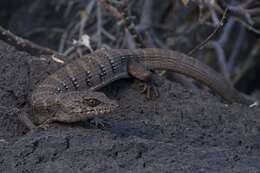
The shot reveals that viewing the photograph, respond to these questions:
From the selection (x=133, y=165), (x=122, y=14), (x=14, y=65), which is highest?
(x=122, y=14)

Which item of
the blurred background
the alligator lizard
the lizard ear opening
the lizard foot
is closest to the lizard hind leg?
the alligator lizard

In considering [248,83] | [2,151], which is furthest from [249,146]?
[248,83]

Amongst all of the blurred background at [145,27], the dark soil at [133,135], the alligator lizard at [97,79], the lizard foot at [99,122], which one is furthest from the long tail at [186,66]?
the lizard foot at [99,122]

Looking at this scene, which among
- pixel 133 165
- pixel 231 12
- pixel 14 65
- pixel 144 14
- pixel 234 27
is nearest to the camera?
pixel 133 165

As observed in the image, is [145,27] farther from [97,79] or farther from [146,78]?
[97,79]

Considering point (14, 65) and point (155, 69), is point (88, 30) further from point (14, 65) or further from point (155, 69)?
point (14, 65)

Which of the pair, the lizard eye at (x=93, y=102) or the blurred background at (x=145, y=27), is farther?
the blurred background at (x=145, y=27)

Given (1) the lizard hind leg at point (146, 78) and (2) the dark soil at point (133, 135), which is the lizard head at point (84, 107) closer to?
(2) the dark soil at point (133, 135)

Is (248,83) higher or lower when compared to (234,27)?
lower
